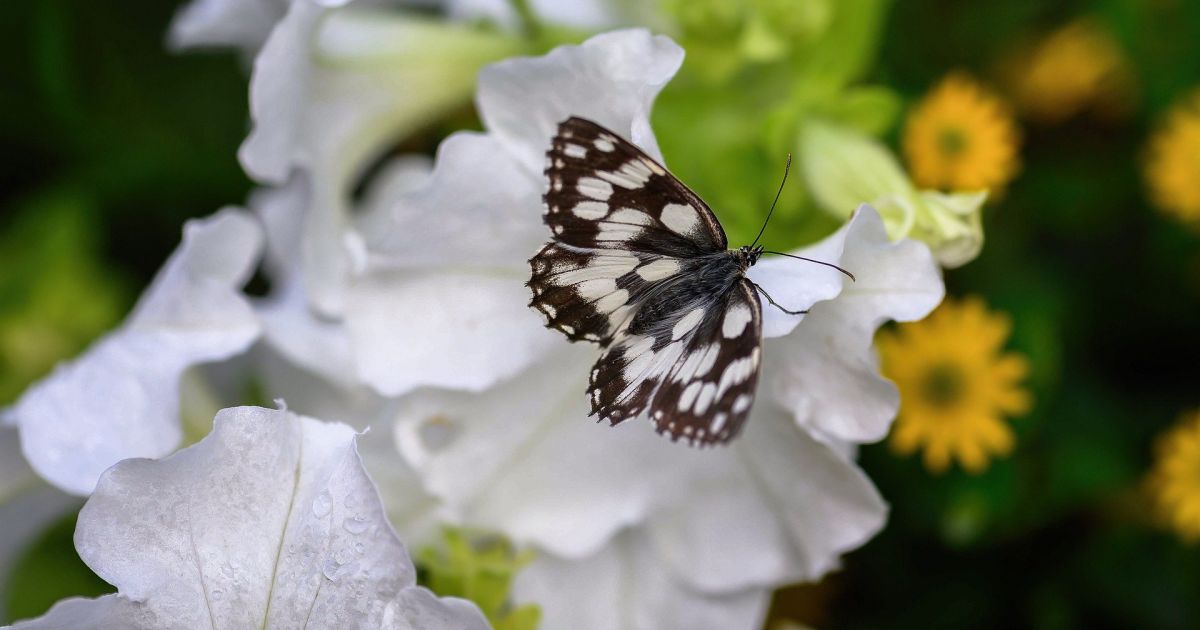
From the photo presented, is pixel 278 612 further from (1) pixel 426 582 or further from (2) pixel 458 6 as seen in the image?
(2) pixel 458 6

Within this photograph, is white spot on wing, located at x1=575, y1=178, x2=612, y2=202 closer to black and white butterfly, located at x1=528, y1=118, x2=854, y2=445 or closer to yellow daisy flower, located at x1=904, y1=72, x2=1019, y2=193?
black and white butterfly, located at x1=528, y1=118, x2=854, y2=445

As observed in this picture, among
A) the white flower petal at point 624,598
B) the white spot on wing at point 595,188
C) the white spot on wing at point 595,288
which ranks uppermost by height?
the white spot on wing at point 595,188

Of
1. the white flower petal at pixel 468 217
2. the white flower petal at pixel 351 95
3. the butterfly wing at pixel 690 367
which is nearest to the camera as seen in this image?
the butterfly wing at pixel 690 367

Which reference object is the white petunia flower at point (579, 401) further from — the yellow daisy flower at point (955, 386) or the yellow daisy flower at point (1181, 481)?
the yellow daisy flower at point (1181, 481)

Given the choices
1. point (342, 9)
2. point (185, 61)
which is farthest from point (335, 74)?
point (185, 61)

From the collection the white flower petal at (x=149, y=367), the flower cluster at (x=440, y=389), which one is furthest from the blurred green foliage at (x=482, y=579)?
the white flower petal at (x=149, y=367)

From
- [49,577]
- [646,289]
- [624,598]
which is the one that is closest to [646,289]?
[646,289]
